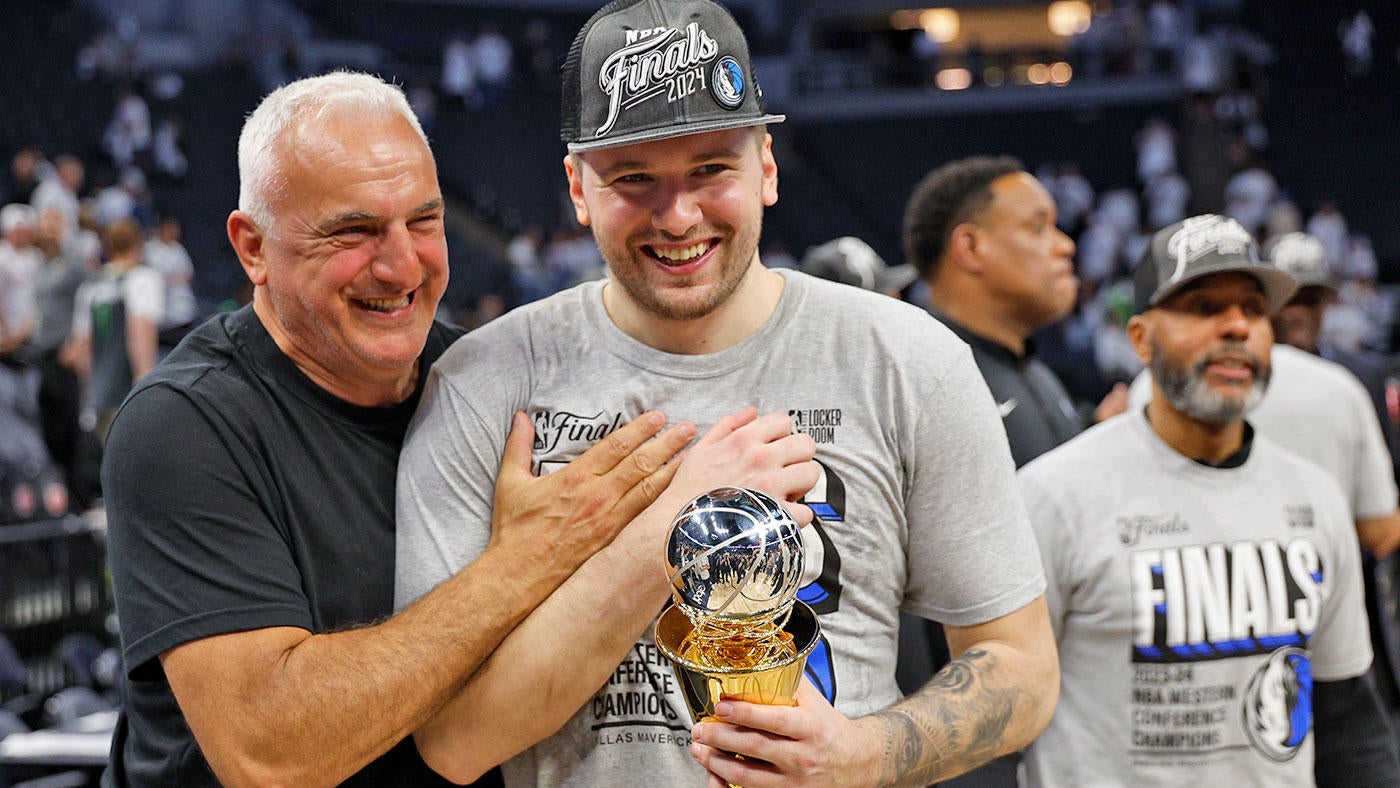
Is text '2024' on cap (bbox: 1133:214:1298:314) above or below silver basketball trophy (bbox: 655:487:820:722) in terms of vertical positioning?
above

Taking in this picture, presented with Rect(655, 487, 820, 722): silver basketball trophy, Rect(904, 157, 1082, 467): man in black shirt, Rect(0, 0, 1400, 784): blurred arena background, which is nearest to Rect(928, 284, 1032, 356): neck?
Rect(904, 157, 1082, 467): man in black shirt

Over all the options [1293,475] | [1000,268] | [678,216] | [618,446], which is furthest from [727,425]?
[1000,268]

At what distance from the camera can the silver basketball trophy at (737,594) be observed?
1435 millimetres

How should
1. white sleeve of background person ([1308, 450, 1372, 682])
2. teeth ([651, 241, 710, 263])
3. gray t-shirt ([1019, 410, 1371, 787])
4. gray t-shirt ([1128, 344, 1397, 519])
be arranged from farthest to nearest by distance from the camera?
gray t-shirt ([1128, 344, 1397, 519]), white sleeve of background person ([1308, 450, 1372, 682]), gray t-shirt ([1019, 410, 1371, 787]), teeth ([651, 241, 710, 263])

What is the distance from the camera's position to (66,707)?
457 centimetres

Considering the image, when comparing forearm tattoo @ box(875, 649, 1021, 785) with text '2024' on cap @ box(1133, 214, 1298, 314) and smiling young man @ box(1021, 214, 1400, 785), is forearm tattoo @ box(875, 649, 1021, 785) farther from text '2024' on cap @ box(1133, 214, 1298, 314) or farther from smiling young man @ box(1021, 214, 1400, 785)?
text '2024' on cap @ box(1133, 214, 1298, 314)

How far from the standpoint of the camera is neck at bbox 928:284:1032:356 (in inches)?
164

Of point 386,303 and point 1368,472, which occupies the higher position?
point 386,303

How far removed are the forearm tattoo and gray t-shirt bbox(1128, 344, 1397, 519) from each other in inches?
90.5

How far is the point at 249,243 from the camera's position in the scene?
2.22 metres

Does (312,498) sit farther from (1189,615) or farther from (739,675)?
(1189,615)

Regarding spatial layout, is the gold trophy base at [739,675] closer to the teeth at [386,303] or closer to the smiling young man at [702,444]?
the smiling young man at [702,444]

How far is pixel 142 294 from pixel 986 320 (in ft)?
19.2

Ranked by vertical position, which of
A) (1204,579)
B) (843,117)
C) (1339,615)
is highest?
(843,117)
